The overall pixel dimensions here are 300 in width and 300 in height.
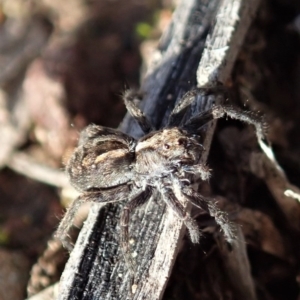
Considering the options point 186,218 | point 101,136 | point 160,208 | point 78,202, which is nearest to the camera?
point 186,218

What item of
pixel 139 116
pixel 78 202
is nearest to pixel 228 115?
pixel 139 116

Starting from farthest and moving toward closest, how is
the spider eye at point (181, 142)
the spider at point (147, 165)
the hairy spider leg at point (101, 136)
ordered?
the hairy spider leg at point (101, 136) → the spider eye at point (181, 142) → the spider at point (147, 165)

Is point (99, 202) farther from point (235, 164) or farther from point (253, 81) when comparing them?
point (253, 81)

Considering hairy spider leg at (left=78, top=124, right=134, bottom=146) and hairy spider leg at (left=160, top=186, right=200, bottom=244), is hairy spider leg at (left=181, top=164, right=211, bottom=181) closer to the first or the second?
hairy spider leg at (left=160, top=186, right=200, bottom=244)

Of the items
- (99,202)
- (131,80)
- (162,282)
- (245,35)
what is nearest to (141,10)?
(131,80)

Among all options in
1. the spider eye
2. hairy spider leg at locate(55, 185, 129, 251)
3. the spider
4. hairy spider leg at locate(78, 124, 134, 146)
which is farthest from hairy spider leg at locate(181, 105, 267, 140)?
hairy spider leg at locate(55, 185, 129, 251)

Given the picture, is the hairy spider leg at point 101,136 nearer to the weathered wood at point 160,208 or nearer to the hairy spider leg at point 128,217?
the weathered wood at point 160,208

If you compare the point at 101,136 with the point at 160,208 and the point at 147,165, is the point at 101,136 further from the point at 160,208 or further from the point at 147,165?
the point at 160,208

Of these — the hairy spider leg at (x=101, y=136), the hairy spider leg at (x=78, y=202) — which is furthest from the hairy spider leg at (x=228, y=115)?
the hairy spider leg at (x=78, y=202)
